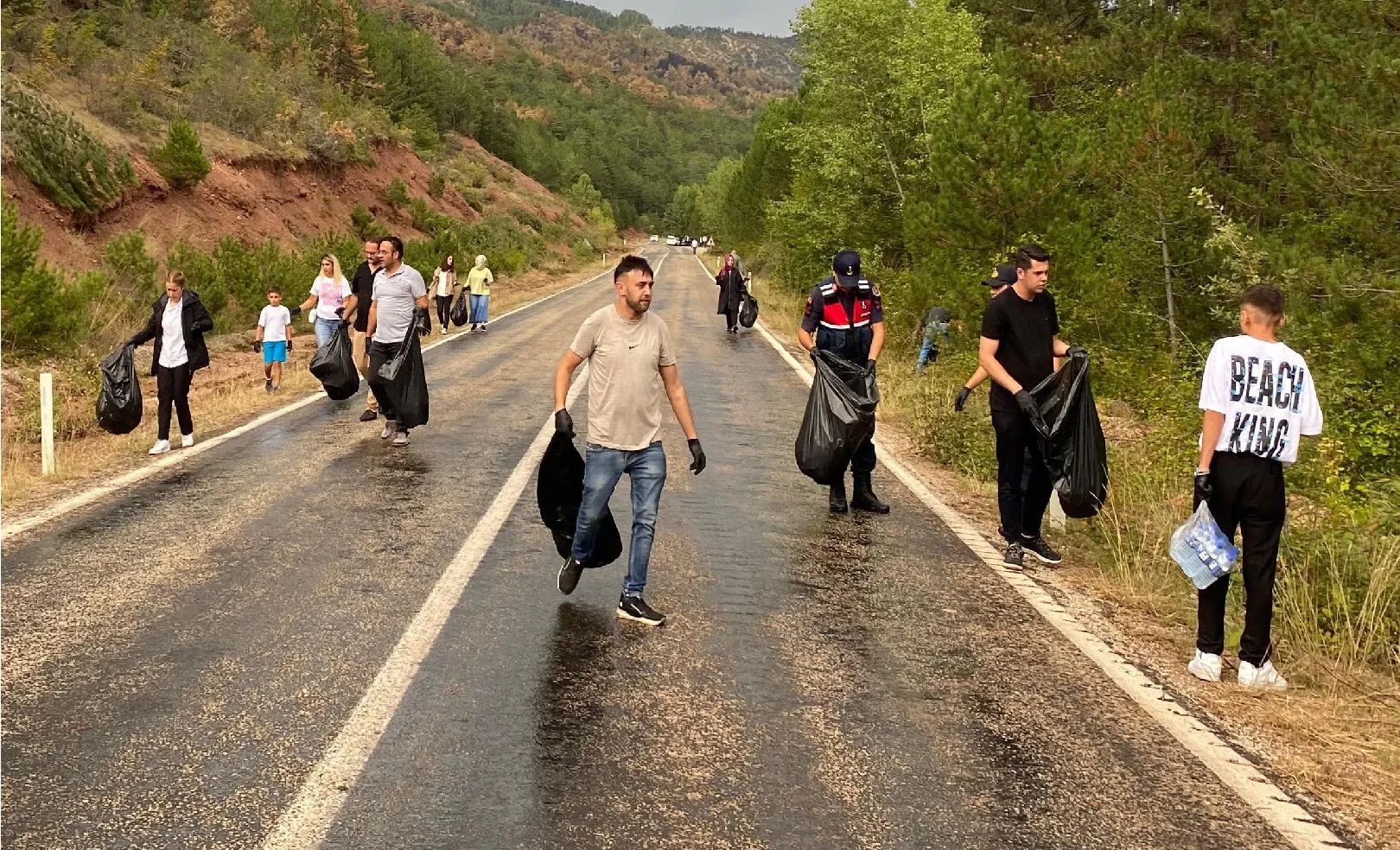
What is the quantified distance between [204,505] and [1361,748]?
7.15 metres

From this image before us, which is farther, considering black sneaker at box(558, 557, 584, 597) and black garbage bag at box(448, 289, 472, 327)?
black garbage bag at box(448, 289, 472, 327)

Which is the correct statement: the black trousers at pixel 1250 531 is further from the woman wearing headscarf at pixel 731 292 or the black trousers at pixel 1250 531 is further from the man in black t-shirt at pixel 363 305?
the woman wearing headscarf at pixel 731 292

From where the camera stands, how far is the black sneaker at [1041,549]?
24.6 feet

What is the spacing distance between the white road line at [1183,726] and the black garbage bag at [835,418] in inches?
40.3

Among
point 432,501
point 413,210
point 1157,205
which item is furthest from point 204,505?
point 413,210

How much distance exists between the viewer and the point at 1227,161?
64.0 feet

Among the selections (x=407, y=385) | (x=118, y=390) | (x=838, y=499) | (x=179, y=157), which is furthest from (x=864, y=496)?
(x=179, y=157)

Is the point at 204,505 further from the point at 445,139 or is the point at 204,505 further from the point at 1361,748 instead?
the point at 445,139

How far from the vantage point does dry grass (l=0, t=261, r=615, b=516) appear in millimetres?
9188

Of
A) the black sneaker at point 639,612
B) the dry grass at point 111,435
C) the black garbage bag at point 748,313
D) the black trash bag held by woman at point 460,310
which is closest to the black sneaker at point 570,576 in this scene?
the black sneaker at point 639,612

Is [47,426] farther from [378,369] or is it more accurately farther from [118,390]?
[378,369]

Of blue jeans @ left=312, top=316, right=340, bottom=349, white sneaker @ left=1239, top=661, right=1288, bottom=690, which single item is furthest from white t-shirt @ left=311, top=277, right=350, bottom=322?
white sneaker @ left=1239, top=661, right=1288, bottom=690

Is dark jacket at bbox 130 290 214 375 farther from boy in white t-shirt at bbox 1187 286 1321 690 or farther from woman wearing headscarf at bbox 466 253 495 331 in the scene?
woman wearing headscarf at bbox 466 253 495 331

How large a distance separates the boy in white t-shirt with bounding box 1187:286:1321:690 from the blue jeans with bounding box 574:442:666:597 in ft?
8.67
